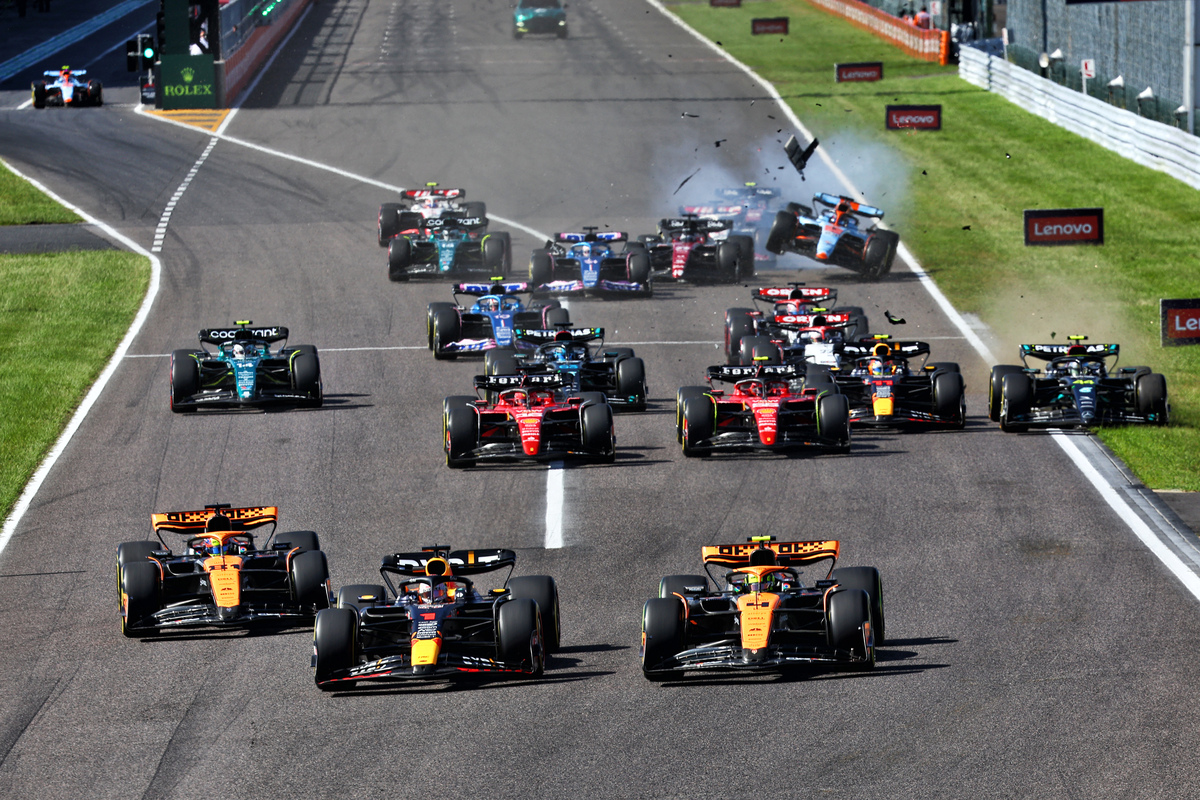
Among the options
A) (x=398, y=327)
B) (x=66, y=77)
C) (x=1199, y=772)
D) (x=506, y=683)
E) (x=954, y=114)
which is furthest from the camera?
(x=66, y=77)

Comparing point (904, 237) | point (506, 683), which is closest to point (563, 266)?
point (904, 237)

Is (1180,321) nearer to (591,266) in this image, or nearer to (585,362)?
(585,362)

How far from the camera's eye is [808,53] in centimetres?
7444

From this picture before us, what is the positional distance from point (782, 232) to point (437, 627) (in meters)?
23.6

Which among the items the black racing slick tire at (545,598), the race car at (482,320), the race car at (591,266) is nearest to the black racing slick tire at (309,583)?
the black racing slick tire at (545,598)

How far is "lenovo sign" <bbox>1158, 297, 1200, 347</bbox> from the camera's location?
86.8ft

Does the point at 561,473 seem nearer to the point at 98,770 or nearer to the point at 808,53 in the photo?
the point at 98,770

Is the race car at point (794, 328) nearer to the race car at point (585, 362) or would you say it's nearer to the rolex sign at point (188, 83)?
the race car at point (585, 362)

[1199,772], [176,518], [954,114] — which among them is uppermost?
[954,114]

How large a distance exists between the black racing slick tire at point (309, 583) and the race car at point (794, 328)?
37.6 feet

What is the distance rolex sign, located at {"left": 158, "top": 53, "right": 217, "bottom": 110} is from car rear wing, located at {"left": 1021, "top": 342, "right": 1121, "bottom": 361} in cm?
4359

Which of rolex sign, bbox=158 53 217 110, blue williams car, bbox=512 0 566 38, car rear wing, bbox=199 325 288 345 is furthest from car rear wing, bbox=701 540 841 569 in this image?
blue williams car, bbox=512 0 566 38

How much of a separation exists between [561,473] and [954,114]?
127 ft

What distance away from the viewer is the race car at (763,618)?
1591cm
